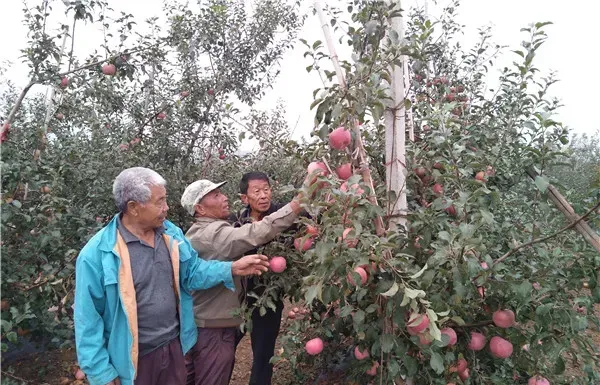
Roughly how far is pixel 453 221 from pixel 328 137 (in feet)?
1.82

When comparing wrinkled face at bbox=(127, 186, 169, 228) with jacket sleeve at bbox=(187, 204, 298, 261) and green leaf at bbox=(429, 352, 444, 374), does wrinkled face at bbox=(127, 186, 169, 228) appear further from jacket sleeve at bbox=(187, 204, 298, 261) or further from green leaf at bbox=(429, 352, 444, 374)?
green leaf at bbox=(429, 352, 444, 374)

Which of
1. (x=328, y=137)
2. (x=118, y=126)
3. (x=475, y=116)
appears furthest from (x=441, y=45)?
(x=118, y=126)

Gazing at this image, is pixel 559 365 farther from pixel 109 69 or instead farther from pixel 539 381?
pixel 109 69

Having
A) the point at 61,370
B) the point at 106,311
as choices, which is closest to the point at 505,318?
the point at 106,311

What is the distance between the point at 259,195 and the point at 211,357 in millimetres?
834

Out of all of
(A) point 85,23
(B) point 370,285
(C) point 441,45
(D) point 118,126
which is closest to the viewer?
(B) point 370,285

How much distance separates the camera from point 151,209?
5.97ft

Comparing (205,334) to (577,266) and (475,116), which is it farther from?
(475,116)

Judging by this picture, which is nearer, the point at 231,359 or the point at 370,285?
the point at 370,285

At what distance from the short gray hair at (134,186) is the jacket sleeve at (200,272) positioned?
1.13 feet

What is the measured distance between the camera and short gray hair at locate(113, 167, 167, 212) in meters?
1.79

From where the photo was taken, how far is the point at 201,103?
4.54 metres

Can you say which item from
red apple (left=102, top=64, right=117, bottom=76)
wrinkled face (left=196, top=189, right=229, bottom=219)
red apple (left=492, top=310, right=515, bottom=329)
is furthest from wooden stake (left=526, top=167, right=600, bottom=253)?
red apple (left=102, top=64, right=117, bottom=76)

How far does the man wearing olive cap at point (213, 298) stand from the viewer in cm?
211
